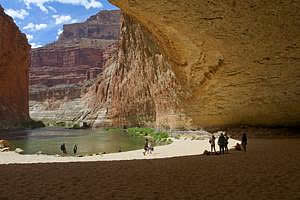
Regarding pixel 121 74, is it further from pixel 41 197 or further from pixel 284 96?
pixel 41 197

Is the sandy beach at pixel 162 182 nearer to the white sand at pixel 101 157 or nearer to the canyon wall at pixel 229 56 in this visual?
the canyon wall at pixel 229 56

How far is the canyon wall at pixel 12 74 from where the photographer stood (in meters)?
55.4

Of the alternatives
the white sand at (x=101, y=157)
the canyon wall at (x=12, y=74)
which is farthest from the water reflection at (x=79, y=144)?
the canyon wall at (x=12, y=74)

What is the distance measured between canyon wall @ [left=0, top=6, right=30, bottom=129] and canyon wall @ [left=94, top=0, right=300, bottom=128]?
124 feet

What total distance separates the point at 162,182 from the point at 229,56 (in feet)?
36.0

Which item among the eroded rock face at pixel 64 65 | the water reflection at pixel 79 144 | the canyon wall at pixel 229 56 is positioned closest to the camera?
the canyon wall at pixel 229 56

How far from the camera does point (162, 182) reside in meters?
7.81

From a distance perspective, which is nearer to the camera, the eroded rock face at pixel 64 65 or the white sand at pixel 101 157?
the white sand at pixel 101 157

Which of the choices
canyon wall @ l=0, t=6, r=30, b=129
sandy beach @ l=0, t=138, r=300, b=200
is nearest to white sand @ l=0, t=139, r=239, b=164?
sandy beach @ l=0, t=138, r=300, b=200

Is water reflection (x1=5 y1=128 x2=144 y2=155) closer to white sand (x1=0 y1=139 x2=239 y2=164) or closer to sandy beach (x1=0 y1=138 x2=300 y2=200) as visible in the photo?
white sand (x1=0 y1=139 x2=239 y2=164)

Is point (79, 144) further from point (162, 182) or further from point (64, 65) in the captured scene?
point (64, 65)

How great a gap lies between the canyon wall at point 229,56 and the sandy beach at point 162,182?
20.5ft

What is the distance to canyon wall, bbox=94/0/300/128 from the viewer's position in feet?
43.1

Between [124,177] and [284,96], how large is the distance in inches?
537
